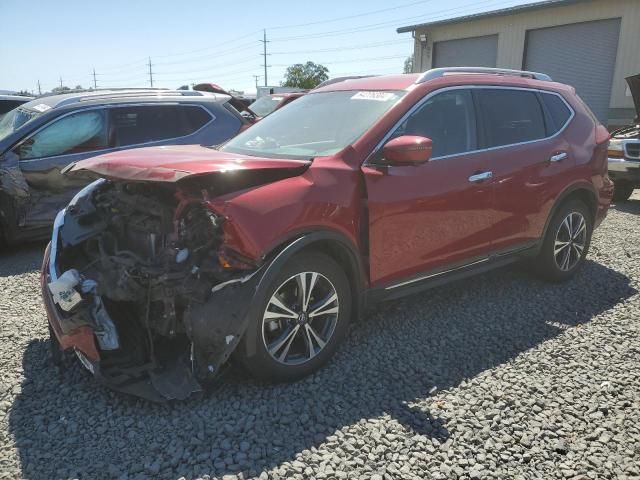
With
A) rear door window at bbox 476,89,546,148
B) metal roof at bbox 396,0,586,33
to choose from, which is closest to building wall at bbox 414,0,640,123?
metal roof at bbox 396,0,586,33

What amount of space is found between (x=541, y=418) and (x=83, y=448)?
7.85 ft

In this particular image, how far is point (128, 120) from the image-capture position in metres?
6.50

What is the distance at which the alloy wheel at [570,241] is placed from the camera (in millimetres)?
4938

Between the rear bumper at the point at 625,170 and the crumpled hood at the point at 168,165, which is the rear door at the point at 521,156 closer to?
the crumpled hood at the point at 168,165

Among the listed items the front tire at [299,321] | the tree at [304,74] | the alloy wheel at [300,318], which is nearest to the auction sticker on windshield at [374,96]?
the front tire at [299,321]

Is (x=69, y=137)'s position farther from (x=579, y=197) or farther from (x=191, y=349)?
(x=579, y=197)

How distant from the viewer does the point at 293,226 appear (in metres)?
3.04

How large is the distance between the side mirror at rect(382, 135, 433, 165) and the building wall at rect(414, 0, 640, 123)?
13590 millimetres

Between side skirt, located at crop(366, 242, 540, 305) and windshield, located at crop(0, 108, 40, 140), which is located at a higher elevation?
windshield, located at crop(0, 108, 40, 140)

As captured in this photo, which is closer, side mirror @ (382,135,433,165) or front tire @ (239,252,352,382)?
front tire @ (239,252,352,382)

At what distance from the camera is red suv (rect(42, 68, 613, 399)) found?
2.91 meters

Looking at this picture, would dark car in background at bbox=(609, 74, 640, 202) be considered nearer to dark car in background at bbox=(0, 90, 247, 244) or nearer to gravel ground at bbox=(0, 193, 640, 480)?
gravel ground at bbox=(0, 193, 640, 480)

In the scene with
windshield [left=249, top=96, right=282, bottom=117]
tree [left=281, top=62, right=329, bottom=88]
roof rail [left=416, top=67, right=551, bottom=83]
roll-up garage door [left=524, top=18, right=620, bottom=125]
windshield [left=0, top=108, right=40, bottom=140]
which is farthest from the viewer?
tree [left=281, top=62, right=329, bottom=88]

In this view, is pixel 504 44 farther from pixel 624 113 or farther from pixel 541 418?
pixel 541 418
